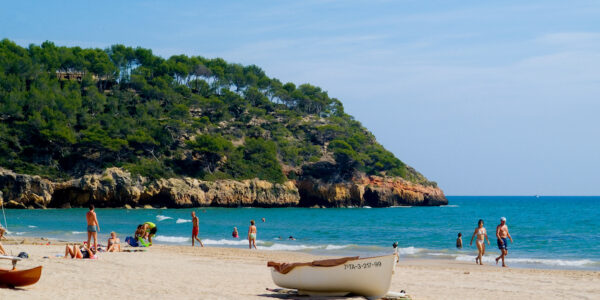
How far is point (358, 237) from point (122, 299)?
978 inches

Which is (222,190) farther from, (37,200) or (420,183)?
(420,183)

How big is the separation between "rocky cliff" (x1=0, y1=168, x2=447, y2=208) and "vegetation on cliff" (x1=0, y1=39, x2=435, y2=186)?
1.50m

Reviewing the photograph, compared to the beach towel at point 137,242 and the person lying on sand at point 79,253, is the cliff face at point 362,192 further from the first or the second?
the person lying on sand at point 79,253

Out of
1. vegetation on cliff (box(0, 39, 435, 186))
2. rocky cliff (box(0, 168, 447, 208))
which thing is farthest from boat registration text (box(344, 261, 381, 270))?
vegetation on cliff (box(0, 39, 435, 186))

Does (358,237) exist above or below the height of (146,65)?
below

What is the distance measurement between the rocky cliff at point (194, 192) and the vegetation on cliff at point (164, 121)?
4.93 feet

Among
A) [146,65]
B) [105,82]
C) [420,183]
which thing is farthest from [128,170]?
[420,183]

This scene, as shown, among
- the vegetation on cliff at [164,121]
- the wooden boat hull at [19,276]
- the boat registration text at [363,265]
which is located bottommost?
the wooden boat hull at [19,276]

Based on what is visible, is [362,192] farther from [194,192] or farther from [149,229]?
[149,229]

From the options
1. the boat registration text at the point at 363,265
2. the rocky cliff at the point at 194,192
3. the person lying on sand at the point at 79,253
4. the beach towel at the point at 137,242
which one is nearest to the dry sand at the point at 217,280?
the person lying on sand at the point at 79,253

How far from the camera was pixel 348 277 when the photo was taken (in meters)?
10.9

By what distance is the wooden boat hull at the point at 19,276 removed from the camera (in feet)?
35.1

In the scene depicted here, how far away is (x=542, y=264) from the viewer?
21.1 metres

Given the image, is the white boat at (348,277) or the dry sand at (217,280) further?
the dry sand at (217,280)
